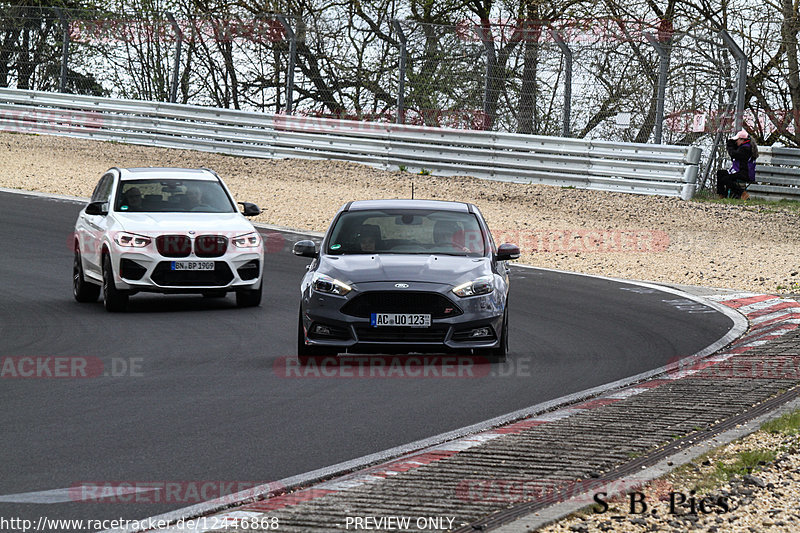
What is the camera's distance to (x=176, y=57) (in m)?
29.3

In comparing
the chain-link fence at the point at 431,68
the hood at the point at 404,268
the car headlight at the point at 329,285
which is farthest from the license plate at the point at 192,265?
the chain-link fence at the point at 431,68

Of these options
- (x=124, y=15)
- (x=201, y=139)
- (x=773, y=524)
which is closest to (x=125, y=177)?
(x=773, y=524)

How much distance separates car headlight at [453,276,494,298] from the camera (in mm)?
10586

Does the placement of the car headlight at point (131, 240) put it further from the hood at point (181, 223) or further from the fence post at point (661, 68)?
the fence post at point (661, 68)

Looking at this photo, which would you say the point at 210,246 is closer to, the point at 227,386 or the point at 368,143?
the point at 227,386

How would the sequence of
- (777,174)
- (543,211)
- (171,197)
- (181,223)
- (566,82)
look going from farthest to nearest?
(777,174)
(566,82)
(543,211)
(171,197)
(181,223)

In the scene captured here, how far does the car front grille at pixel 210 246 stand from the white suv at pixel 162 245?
1 centimetres

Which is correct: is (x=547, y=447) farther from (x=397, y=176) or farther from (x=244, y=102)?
A: (x=244, y=102)

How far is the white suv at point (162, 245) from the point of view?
1378 cm

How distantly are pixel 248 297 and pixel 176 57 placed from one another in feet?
52.8

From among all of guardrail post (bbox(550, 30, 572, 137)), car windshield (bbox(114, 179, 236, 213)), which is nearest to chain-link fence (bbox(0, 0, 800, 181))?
guardrail post (bbox(550, 30, 572, 137))

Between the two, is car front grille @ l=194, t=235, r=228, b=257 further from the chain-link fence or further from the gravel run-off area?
the chain-link fence

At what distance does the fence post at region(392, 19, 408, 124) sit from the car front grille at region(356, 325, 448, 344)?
16732mm

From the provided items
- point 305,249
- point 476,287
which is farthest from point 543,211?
point 476,287
